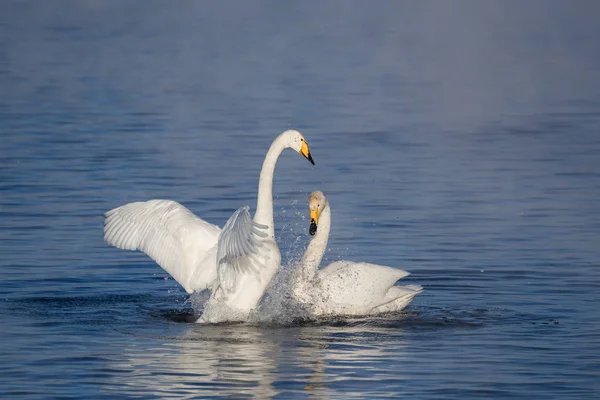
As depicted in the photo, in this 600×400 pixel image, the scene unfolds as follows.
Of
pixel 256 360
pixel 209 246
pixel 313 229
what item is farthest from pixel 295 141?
pixel 256 360

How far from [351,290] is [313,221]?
77 cm

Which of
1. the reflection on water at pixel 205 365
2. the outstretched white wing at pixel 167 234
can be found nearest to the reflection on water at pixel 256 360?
the reflection on water at pixel 205 365

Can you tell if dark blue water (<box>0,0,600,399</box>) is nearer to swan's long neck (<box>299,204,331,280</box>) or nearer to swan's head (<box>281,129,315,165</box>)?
swan's long neck (<box>299,204,331,280</box>)

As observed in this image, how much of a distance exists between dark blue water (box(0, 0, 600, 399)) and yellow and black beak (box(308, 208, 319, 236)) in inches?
28.0

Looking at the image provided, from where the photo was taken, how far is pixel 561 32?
39219mm

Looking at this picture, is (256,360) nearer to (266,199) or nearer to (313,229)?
(266,199)

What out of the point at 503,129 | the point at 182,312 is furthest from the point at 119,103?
the point at 182,312

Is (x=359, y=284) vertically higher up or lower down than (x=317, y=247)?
lower down

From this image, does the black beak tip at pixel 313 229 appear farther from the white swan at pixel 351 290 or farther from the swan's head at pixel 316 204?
the swan's head at pixel 316 204

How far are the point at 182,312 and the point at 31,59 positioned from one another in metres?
21.9

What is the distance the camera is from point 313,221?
1280 centimetres

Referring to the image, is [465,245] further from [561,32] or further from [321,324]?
[561,32]

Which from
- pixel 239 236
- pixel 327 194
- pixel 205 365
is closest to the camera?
pixel 205 365

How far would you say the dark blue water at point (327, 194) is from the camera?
1044cm
